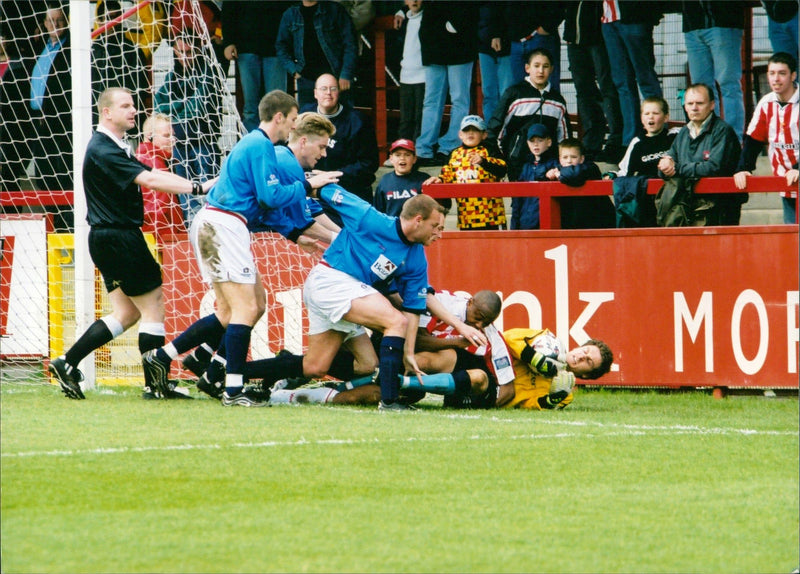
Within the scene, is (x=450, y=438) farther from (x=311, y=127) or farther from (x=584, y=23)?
(x=584, y=23)

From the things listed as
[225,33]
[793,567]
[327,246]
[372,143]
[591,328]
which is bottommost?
[793,567]

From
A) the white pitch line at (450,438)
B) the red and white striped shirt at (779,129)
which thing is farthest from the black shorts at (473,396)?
the red and white striped shirt at (779,129)

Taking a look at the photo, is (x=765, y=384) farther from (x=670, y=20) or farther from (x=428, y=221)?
(x=670, y=20)

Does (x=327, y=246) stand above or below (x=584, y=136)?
below

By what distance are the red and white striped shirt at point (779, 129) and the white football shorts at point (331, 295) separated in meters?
4.05

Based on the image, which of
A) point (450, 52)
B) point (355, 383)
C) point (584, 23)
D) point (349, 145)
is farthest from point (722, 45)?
point (355, 383)

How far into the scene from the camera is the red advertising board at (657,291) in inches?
412

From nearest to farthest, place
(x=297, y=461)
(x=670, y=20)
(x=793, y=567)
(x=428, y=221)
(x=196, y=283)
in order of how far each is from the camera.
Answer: (x=793, y=567) < (x=297, y=461) < (x=428, y=221) < (x=196, y=283) < (x=670, y=20)

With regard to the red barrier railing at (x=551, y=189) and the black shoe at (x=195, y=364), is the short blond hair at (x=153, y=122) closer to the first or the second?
the red barrier railing at (x=551, y=189)

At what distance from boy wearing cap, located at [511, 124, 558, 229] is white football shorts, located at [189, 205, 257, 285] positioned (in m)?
3.84

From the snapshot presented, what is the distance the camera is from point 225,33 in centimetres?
1464

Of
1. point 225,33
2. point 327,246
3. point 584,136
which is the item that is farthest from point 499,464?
point 225,33

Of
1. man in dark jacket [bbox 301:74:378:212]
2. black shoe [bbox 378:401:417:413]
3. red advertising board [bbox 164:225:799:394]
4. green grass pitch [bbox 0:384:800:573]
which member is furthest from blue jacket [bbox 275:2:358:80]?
green grass pitch [bbox 0:384:800:573]

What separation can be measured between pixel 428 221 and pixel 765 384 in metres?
3.40
